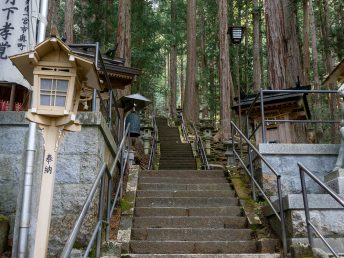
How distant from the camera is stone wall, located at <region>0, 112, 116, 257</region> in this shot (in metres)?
4.64

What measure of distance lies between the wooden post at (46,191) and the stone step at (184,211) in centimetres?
312

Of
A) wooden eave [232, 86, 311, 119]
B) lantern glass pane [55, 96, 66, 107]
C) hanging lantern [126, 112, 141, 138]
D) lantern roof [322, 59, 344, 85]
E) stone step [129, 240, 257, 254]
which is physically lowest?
stone step [129, 240, 257, 254]

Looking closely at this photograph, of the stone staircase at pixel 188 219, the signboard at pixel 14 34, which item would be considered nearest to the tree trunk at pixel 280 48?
the stone staircase at pixel 188 219

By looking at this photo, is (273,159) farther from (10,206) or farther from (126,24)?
(126,24)

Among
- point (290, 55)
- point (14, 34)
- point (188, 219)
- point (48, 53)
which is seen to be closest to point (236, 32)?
point (290, 55)

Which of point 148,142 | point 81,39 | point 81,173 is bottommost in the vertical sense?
point 81,173

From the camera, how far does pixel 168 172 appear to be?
7.90m

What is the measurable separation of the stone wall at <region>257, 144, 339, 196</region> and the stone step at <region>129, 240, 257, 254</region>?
1.41 meters

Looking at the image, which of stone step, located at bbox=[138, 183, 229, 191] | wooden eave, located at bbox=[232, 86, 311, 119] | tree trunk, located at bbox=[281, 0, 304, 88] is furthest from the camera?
wooden eave, located at bbox=[232, 86, 311, 119]

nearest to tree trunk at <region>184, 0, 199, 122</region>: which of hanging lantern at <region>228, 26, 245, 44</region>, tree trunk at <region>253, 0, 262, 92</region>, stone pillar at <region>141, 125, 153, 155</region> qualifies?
tree trunk at <region>253, 0, 262, 92</region>

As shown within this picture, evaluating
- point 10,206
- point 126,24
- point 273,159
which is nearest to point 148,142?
point 126,24

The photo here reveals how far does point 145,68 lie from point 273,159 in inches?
542

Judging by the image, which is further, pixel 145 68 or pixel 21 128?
pixel 145 68

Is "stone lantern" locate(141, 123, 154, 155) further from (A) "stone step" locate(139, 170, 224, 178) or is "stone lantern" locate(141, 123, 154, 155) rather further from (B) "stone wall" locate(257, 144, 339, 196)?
(B) "stone wall" locate(257, 144, 339, 196)
